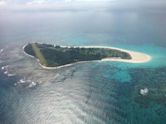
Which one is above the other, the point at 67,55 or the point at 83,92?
the point at 67,55

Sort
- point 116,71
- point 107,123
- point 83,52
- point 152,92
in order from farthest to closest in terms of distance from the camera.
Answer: point 83,52 < point 116,71 < point 152,92 < point 107,123

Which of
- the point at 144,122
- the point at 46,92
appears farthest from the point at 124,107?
the point at 46,92

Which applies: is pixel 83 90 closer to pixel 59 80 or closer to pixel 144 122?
pixel 59 80

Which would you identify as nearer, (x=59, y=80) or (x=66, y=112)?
(x=66, y=112)

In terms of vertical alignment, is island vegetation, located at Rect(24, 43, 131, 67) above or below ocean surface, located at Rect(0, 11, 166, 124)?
above

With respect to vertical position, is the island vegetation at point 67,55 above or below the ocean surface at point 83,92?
above

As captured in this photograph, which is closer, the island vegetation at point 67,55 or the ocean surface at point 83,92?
the ocean surface at point 83,92

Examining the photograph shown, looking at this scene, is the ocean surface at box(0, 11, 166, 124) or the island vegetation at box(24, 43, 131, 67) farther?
the island vegetation at box(24, 43, 131, 67)

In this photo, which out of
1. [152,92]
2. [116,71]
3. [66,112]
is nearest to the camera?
[66,112]
